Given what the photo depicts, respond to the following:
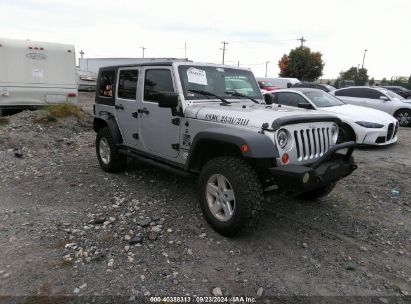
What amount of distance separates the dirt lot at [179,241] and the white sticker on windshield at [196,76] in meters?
1.62

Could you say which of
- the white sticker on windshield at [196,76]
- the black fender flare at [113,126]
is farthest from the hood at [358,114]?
the black fender flare at [113,126]

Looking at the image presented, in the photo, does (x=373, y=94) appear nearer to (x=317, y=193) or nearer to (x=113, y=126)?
(x=317, y=193)

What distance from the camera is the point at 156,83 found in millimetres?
4875

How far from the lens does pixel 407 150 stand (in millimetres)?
8367

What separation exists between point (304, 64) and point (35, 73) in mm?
38473

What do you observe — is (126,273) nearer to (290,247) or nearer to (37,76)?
(290,247)

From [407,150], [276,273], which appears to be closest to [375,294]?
[276,273]

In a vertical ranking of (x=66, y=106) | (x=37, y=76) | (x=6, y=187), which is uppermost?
(x=37, y=76)

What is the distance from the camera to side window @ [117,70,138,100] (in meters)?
5.33

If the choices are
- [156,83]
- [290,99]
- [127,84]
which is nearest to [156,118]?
[156,83]

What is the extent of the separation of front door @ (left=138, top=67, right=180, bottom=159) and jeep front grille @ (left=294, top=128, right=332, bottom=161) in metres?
1.57

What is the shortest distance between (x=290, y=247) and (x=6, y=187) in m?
4.32

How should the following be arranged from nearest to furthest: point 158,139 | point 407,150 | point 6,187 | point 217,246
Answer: point 217,246 < point 158,139 < point 6,187 < point 407,150

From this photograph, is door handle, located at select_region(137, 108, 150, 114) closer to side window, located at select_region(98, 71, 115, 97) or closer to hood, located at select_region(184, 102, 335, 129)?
hood, located at select_region(184, 102, 335, 129)
